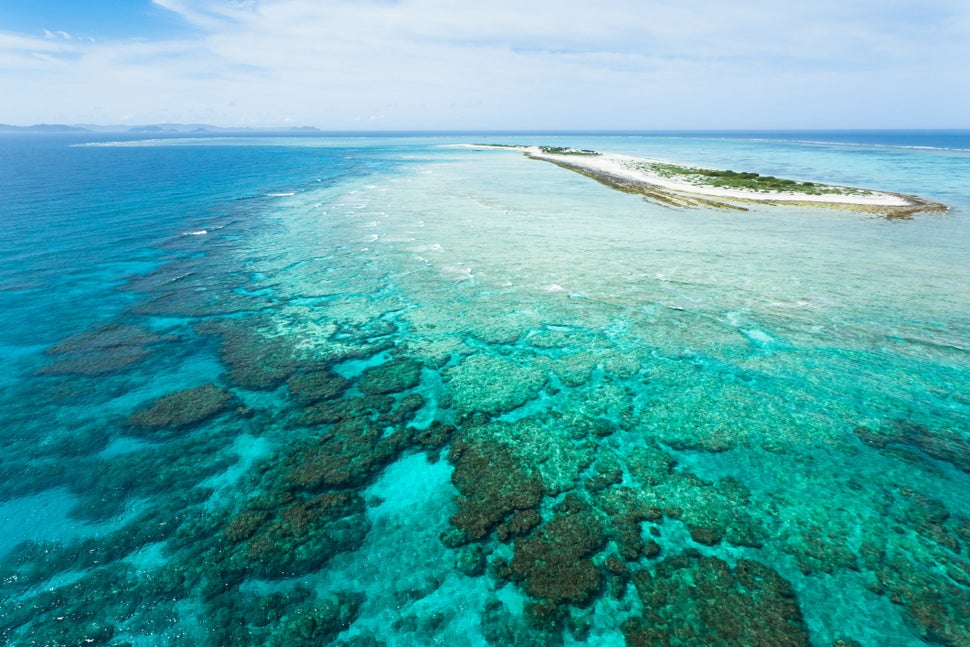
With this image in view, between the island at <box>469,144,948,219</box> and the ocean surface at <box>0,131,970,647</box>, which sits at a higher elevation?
the island at <box>469,144,948,219</box>

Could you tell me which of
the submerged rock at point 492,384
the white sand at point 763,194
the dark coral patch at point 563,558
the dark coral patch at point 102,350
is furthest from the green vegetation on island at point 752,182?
the dark coral patch at point 102,350

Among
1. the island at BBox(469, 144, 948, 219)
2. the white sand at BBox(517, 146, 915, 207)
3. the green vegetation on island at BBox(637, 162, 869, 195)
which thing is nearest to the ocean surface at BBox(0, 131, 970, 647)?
the island at BBox(469, 144, 948, 219)

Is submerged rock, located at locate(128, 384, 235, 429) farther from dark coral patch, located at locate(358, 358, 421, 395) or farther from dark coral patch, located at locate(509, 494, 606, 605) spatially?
dark coral patch, located at locate(509, 494, 606, 605)

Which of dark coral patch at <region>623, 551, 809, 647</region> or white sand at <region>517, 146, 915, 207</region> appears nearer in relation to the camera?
dark coral patch at <region>623, 551, 809, 647</region>

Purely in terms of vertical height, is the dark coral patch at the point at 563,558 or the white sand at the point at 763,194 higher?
the white sand at the point at 763,194

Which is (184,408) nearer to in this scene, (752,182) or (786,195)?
(786,195)

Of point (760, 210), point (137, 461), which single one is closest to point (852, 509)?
point (137, 461)

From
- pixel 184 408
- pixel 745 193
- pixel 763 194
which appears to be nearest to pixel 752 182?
pixel 745 193

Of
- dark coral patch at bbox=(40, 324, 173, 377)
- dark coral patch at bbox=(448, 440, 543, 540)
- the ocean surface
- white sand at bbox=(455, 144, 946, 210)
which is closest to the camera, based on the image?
the ocean surface

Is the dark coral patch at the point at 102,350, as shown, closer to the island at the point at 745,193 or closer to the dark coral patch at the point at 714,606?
the dark coral patch at the point at 714,606
